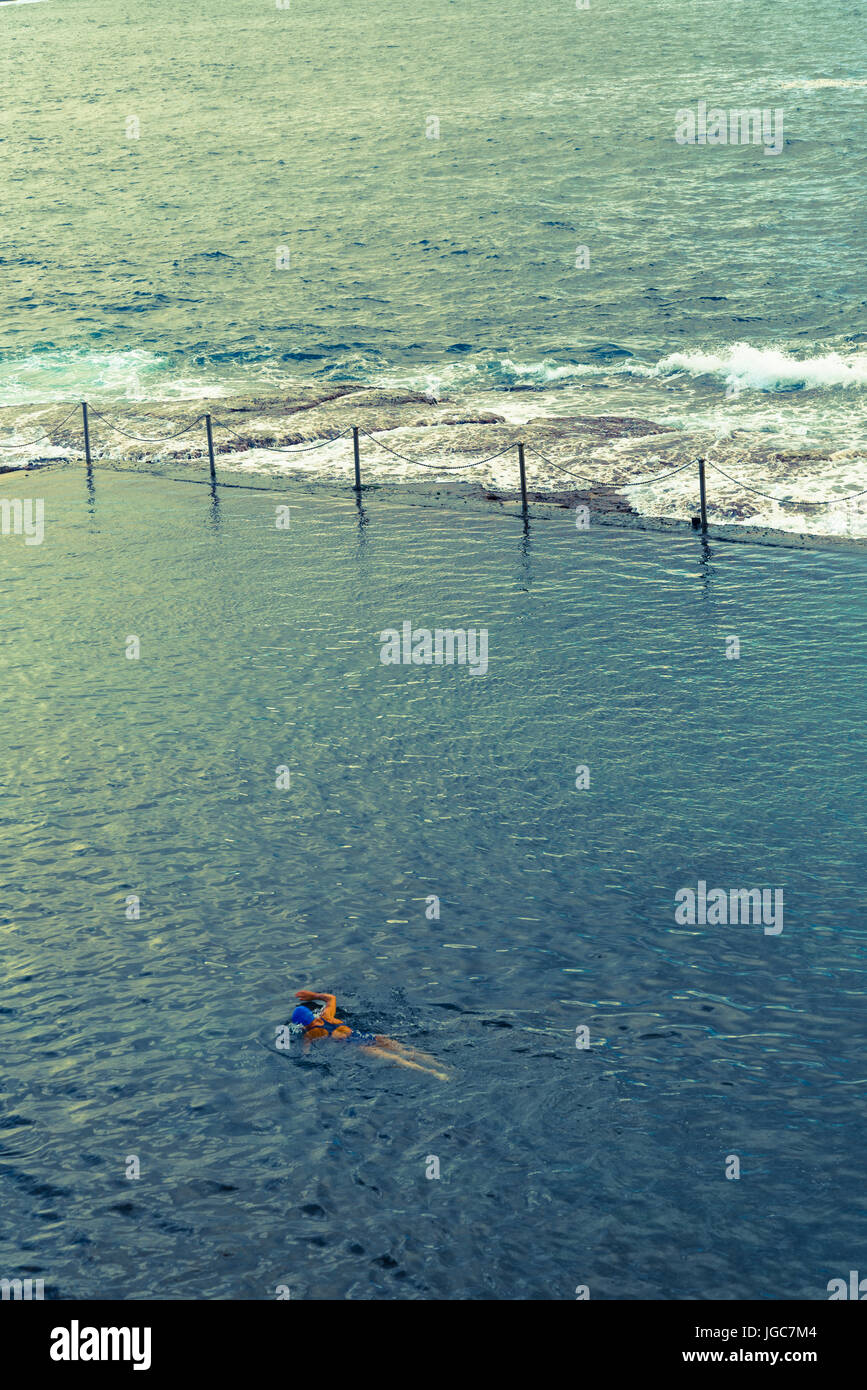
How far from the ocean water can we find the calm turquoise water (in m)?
10.1

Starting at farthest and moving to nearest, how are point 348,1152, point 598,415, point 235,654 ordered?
point 598,415, point 235,654, point 348,1152

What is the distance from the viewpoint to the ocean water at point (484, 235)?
37.8 metres

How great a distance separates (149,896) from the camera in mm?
14352

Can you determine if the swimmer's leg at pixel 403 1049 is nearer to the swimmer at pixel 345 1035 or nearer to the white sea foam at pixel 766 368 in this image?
the swimmer at pixel 345 1035

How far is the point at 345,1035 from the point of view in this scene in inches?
463

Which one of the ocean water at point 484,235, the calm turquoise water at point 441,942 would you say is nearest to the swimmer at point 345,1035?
the calm turquoise water at point 441,942

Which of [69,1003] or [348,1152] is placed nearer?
[348,1152]

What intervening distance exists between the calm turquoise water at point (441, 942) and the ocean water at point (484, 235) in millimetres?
10068

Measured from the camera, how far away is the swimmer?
11.6 metres

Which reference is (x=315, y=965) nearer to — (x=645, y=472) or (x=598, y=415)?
(x=645, y=472)

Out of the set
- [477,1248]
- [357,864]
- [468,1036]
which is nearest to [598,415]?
[357,864]

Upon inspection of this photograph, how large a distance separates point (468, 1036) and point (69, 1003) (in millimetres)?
4045
